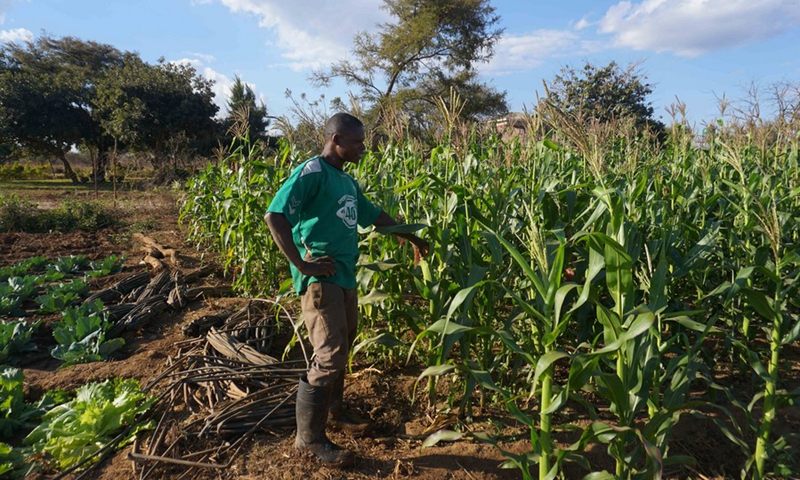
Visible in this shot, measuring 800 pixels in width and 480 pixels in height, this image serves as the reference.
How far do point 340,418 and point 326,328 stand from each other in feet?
2.42

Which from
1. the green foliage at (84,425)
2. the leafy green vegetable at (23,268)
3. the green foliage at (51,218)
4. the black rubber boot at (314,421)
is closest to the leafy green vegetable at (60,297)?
the leafy green vegetable at (23,268)

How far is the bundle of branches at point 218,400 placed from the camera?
8.68 feet

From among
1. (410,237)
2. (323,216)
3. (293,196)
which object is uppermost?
(293,196)

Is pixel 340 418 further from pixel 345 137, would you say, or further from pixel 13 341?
pixel 13 341

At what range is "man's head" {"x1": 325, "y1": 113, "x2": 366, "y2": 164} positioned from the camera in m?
2.60

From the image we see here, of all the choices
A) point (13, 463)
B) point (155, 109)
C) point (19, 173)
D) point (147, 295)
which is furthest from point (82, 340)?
point (19, 173)

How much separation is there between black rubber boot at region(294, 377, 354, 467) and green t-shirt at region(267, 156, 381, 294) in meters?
0.56

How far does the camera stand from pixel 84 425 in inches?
109

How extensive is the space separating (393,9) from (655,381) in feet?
78.9

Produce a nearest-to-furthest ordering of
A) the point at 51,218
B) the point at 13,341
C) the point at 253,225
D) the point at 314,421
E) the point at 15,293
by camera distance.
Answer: the point at 314,421, the point at 13,341, the point at 253,225, the point at 15,293, the point at 51,218

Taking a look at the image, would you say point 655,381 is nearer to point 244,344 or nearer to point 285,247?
point 285,247

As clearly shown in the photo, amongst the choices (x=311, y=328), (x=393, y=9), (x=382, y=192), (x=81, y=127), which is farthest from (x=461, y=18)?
(x=311, y=328)

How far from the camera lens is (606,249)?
6.73ft

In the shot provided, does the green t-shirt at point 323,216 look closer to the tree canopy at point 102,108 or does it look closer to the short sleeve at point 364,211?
the short sleeve at point 364,211
